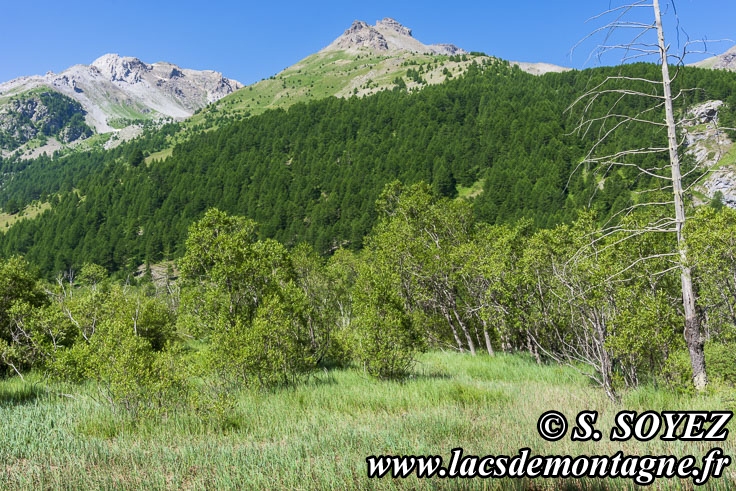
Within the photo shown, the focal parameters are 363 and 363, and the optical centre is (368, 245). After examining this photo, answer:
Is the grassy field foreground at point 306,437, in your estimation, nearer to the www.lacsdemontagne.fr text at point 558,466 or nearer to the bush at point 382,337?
the www.lacsdemontagne.fr text at point 558,466

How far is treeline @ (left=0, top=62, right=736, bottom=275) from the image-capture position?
331ft

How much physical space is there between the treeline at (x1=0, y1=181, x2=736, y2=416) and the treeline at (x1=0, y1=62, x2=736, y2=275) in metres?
70.4

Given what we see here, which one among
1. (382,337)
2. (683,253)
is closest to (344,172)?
(382,337)

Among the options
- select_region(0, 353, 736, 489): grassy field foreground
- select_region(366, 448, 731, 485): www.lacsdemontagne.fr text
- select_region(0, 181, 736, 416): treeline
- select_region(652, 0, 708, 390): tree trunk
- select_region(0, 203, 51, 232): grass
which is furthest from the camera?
select_region(0, 203, 51, 232): grass

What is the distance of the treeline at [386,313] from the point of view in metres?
9.08

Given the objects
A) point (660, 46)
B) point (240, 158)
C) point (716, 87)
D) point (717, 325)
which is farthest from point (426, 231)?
point (716, 87)

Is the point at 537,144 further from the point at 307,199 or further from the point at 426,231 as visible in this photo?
the point at 426,231

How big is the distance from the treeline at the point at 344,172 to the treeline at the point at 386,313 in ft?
231

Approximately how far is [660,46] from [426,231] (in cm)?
1588

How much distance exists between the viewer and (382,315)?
1311 cm

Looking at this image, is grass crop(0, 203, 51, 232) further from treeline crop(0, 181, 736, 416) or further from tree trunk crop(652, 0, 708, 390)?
tree trunk crop(652, 0, 708, 390)

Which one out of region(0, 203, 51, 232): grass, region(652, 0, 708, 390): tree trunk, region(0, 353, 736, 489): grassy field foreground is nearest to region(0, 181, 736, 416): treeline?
region(652, 0, 708, 390): tree trunk

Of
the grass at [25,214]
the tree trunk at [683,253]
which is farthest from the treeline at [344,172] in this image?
the tree trunk at [683,253]

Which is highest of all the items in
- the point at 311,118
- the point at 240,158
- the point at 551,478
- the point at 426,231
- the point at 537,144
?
the point at 311,118
